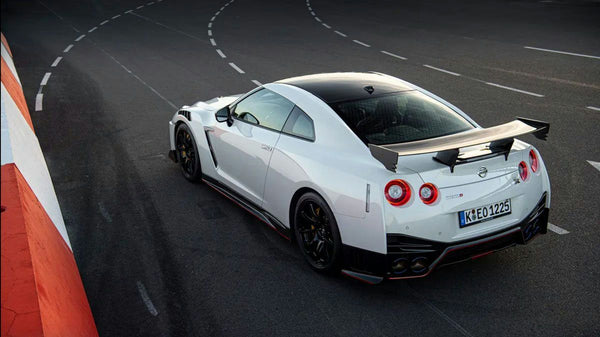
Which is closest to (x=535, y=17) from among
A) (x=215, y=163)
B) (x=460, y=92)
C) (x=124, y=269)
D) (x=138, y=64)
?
(x=460, y=92)

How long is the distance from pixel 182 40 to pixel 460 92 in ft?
32.2

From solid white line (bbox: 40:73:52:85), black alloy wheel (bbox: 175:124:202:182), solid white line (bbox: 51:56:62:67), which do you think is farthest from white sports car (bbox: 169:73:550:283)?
solid white line (bbox: 51:56:62:67)

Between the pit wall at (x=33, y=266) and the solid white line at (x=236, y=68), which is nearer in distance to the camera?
the pit wall at (x=33, y=266)

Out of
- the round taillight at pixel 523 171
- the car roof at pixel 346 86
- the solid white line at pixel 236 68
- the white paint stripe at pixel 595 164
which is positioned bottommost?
the white paint stripe at pixel 595 164

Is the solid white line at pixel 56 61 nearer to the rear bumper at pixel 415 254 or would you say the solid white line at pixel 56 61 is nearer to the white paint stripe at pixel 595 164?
the white paint stripe at pixel 595 164

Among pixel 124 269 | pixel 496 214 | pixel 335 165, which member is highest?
pixel 335 165

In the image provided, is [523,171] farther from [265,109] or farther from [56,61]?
[56,61]

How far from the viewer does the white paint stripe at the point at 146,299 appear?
179 inches

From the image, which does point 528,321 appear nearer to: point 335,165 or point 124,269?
point 335,165

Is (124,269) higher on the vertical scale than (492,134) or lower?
lower

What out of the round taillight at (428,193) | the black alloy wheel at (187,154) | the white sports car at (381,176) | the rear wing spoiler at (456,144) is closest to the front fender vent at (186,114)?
the black alloy wheel at (187,154)

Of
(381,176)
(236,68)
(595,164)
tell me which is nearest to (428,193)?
(381,176)

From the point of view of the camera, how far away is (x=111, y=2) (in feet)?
98.6

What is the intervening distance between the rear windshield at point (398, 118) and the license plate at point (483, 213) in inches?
31.9
